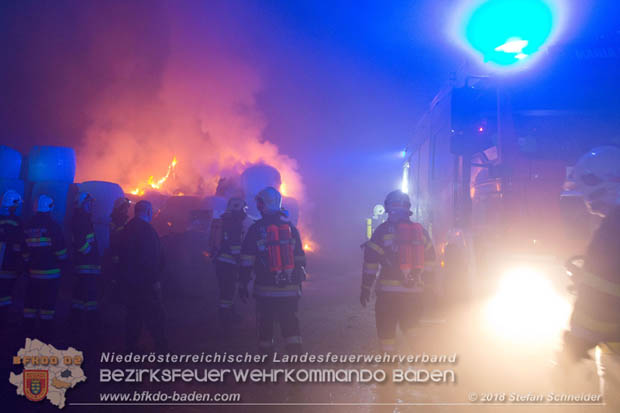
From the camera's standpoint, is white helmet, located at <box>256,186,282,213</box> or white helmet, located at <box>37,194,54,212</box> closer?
white helmet, located at <box>256,186,282,213</box>

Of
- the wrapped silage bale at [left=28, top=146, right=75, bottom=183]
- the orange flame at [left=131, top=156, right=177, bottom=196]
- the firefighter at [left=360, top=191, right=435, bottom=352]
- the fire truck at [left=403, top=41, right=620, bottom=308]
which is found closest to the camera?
the firefighter at [left=360, top=191, right=435, bottom=352]

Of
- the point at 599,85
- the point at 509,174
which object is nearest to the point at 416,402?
the point at 509,174

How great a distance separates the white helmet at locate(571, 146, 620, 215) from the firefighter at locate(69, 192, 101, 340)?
20.0 ft

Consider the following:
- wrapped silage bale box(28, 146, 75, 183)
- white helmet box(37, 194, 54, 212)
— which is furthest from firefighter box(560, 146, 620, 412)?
wrapped silage bale box(28, 146, 75, 183)

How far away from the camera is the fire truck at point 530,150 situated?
13.9 feet

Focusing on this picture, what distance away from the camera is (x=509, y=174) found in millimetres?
4410

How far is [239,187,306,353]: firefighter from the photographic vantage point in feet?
12.3

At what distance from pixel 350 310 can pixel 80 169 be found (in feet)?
47.6

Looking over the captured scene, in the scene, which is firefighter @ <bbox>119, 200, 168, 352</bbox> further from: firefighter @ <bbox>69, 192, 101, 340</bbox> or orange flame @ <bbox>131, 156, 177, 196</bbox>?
orange flame @ <bbox>131, 156, 177, 196</bbox>

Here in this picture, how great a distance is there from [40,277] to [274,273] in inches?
133

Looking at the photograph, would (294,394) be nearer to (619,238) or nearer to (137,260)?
(137,260)

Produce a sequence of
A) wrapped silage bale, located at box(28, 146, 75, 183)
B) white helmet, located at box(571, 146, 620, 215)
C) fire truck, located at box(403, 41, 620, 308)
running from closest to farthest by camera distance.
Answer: white helmet, located at box(571, 146, 620, 215) < fire truck, located at box(403, 41, 620, 308) < wrapped silage bale, located at box(28, 146, 75, 183)

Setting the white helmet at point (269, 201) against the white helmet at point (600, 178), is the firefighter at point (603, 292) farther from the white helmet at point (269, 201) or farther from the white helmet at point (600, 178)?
the white helmet at point (269, 201)

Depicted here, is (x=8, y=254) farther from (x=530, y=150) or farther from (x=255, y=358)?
(x=530, y=150)
